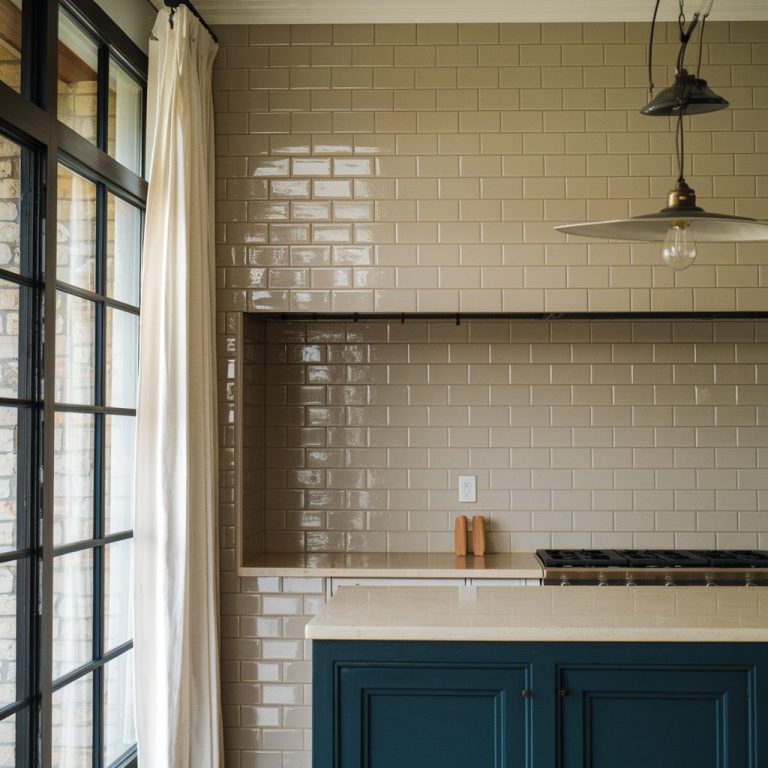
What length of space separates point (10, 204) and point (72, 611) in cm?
135

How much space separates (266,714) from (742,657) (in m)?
2.26

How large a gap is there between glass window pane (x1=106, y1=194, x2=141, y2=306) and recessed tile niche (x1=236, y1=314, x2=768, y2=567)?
965mm

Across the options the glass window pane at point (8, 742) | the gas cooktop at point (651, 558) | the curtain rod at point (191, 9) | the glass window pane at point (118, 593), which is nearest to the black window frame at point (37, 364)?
the glass window pane at point (8, 742)

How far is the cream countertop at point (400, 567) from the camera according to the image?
13.6 feet

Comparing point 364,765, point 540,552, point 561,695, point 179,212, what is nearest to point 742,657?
point 561,695

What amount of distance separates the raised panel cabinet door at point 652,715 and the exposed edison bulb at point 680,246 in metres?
1.15

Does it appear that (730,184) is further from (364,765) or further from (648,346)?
(364,765)

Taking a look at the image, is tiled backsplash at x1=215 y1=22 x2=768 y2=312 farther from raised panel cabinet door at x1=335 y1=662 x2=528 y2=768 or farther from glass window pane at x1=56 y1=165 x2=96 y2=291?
raised panel cabinet door at x1=335 y1=662 x2=528 y2=768

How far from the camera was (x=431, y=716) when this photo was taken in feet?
8.89

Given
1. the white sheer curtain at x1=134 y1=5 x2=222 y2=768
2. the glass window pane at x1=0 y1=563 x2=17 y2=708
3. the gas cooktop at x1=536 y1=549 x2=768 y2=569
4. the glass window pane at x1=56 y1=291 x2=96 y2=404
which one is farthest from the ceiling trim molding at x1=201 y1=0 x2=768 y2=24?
the glass window pane at x1=0 y1=563 x2=17 y2=708

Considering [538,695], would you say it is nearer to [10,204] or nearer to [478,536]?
[478,536]

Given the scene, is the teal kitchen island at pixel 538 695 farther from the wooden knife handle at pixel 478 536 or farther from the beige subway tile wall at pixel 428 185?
the wooden knife handle at pixel 478 536

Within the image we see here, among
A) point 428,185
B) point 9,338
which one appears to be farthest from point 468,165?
point 9,338

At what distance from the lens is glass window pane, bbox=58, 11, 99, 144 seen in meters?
3.19
